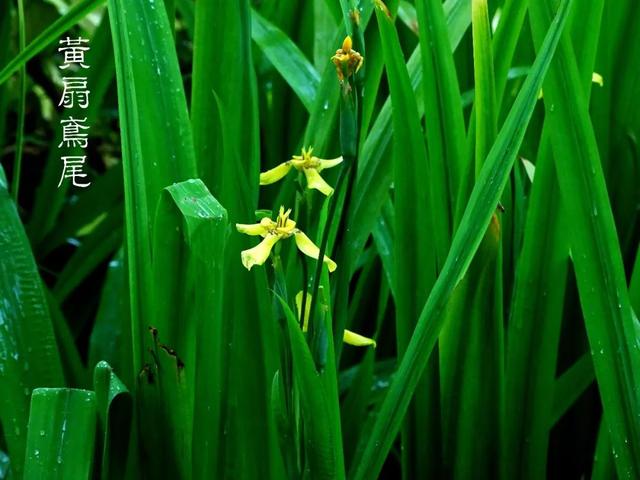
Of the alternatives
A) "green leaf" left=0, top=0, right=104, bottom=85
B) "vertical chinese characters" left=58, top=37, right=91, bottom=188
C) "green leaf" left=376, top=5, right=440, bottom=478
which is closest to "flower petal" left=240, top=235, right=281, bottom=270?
"green leaf" left=376, top=5, right=440, bottom=478

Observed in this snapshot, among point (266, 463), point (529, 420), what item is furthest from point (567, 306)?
point (266, 463)

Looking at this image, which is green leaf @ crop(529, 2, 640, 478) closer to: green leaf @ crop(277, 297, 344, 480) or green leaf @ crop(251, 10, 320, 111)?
green leaf @ crop(277, 297, 344, 480)

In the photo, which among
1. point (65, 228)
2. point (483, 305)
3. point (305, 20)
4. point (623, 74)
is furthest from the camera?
point (65, 228)

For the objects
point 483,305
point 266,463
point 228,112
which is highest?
point 228,112

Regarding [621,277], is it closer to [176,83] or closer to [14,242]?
[176,83]

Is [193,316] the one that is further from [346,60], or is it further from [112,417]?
[346,60]

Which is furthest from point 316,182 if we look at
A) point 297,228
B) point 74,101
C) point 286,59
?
point 74,101

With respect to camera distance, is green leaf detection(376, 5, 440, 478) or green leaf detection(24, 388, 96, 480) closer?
green leaf detection(24, 388, 96, 480)
